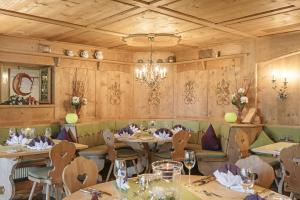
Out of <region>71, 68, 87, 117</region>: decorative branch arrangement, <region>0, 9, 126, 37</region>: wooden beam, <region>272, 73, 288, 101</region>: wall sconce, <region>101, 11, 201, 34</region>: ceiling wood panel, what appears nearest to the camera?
<region>0, 9, 126, 37</region>: wooden beam

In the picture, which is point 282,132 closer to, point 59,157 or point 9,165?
point 59,157

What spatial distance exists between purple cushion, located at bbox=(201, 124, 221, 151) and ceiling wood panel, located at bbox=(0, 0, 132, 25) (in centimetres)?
267

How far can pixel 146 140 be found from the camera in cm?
457

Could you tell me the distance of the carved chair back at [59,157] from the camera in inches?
132

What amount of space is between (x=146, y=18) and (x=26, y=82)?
11.0 feet

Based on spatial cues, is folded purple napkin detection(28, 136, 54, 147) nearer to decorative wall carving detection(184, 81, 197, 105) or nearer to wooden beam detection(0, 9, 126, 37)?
wooden beam detection(0, 9, 126, 37)

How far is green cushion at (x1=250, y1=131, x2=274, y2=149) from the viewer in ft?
16.0

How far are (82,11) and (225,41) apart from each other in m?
2.93

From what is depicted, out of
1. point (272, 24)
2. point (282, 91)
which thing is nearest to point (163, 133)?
point (282, 91)

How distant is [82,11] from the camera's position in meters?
3.68

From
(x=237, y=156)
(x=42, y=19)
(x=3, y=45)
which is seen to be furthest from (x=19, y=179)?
(x=237, y=156)

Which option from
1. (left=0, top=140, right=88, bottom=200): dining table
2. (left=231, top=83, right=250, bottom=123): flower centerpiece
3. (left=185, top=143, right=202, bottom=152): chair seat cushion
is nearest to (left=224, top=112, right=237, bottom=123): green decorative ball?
(left=231, top=83, right=250, bottom=123): flower centerpiece

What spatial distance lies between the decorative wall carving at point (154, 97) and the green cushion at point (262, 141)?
93.6 inches

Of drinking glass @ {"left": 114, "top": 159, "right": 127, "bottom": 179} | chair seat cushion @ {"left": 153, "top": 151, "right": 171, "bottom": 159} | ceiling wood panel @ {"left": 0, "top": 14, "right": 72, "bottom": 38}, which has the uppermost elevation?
ceiling wood panel @ {"left": 0, "top": 14, "right": 72, "bottom": 38}
